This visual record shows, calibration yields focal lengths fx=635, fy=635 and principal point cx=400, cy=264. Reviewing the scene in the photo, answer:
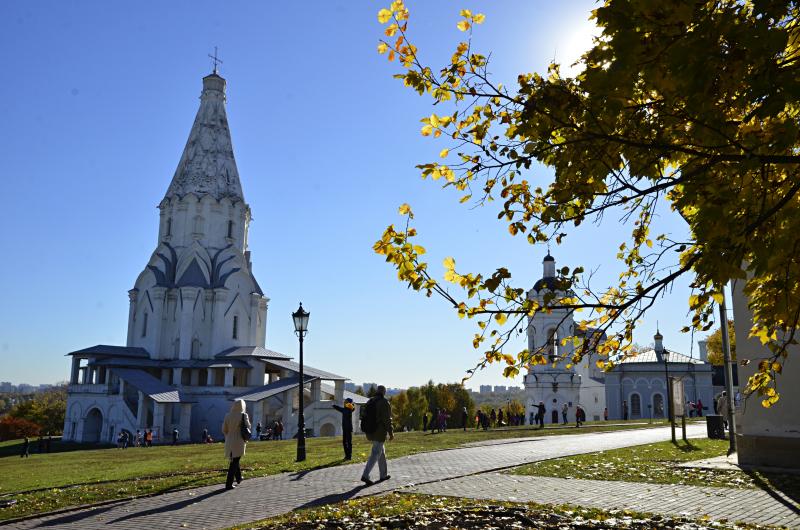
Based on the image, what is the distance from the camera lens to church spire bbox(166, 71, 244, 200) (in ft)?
192

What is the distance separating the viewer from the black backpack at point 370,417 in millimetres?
11109

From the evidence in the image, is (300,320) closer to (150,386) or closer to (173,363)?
(150,386)

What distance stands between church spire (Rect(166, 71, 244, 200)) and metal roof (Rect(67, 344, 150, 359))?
14513 millimetres

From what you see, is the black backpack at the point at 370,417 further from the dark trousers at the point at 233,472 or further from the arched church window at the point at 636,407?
the arched church window at the point at 636,407

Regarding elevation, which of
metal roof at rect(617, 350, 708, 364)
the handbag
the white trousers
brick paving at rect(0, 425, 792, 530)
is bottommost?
brick paving at rect(0, 425, 792, 530)

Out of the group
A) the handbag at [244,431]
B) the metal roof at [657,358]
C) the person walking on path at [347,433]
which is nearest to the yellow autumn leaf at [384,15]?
the handbag at [244,431]

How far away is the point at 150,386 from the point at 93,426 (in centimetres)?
776

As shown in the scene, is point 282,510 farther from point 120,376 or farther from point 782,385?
point 120,376

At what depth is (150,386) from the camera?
4844cm

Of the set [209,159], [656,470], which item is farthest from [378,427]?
[209,159]

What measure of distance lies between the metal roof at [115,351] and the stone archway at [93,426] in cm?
454

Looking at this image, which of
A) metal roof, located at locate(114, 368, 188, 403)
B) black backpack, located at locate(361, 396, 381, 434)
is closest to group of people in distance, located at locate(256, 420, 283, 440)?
metal roof, located at locate(114, 368, 188, 403)

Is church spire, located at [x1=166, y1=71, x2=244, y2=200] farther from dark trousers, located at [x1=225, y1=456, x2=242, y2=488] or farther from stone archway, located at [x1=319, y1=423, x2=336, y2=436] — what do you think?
dark trousers, located at [x1=225, y1=456, x2=242, y2=488]

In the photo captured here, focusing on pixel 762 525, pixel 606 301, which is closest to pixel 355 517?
pixel 606 301
